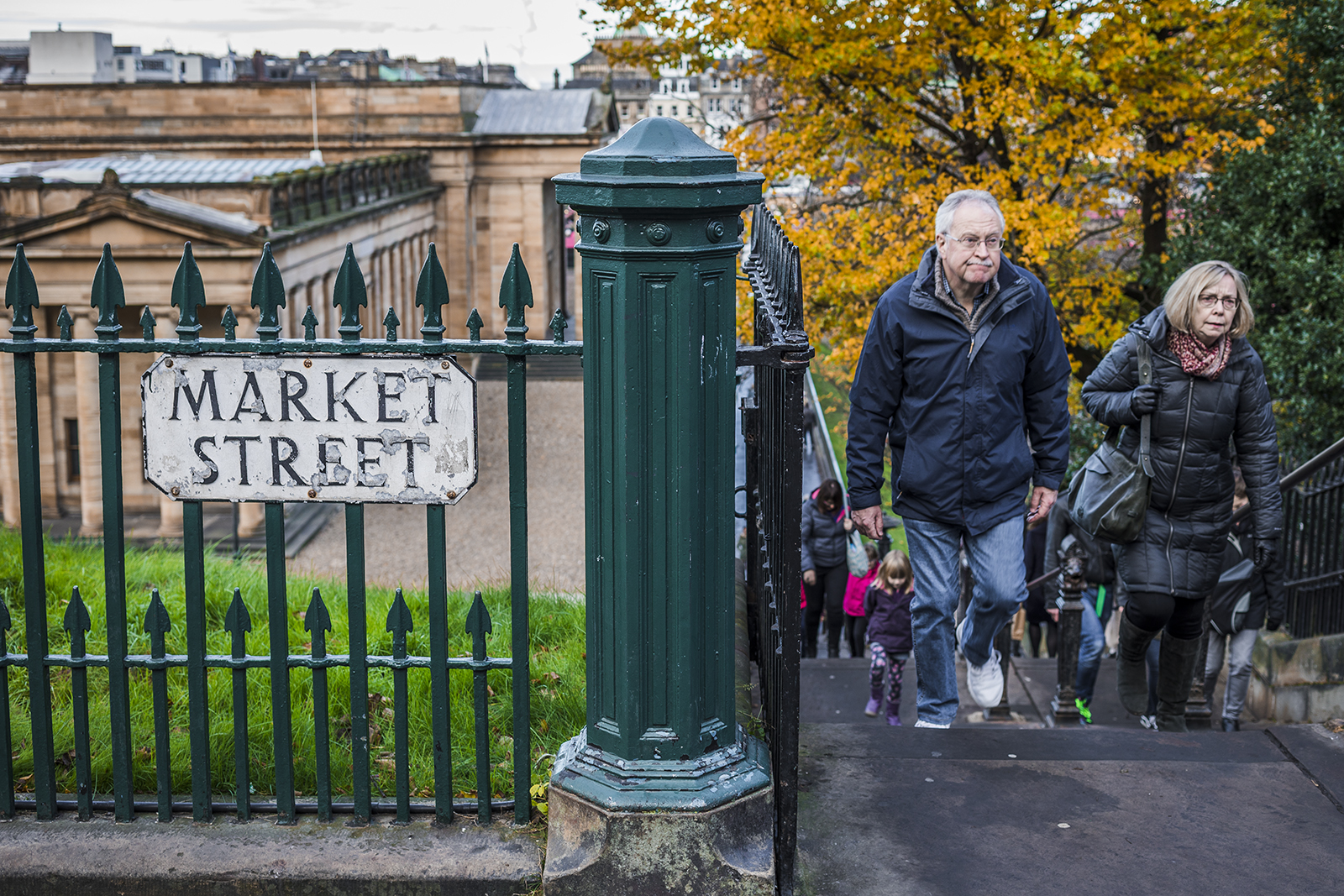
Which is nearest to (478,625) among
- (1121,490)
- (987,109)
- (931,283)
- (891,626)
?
(931,283)

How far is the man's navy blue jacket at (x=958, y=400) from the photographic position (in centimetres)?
438

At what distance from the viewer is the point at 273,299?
10.4 ft

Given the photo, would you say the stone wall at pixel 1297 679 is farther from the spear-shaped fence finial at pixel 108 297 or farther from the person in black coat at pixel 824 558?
the spear-shaped fence finial at pixel 108 297

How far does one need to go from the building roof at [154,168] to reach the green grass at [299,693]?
94.8 feet

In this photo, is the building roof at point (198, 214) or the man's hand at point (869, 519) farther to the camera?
the building roof at point (198, 214)

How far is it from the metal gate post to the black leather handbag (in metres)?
2.28

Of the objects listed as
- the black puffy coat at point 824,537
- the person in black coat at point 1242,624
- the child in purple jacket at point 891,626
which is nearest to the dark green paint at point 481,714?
the child in purple jacket at point 891,626

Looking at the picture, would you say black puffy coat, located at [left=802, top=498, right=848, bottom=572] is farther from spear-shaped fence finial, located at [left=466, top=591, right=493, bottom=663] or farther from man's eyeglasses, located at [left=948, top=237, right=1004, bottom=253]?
spear-shaped fence finial, located at [left=466, top=591, right=493, bottom=663]

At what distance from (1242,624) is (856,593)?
143 inches

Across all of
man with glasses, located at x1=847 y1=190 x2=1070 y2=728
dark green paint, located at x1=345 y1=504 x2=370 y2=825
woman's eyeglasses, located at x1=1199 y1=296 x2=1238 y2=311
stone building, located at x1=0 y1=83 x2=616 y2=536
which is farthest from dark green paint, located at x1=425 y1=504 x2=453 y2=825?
stone building, located at x1=0 y1=83 x2=616 y2=536

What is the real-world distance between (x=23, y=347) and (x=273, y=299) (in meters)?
0.67

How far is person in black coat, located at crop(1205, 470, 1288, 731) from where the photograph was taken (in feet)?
21.9

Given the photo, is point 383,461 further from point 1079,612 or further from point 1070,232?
point 1070,232

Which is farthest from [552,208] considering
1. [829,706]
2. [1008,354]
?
[1008,354]
